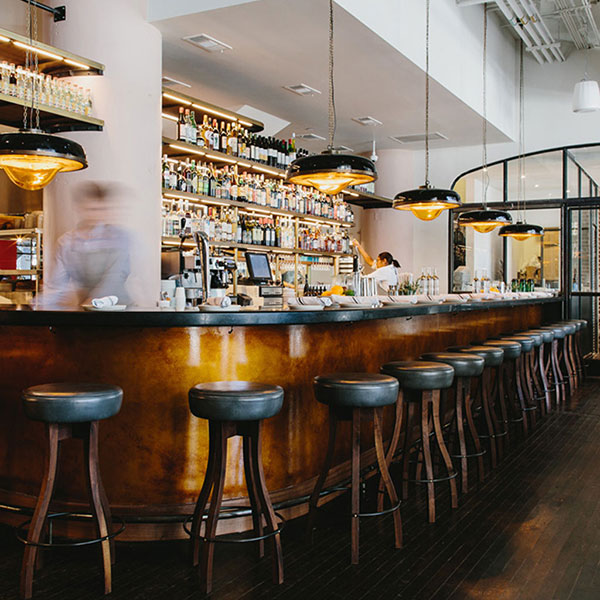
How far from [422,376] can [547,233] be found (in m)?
7.70

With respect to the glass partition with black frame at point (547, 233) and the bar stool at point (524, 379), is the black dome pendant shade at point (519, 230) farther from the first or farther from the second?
the bar stool at point (524, 379)

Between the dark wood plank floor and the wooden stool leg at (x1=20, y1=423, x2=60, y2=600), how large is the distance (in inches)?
3.4

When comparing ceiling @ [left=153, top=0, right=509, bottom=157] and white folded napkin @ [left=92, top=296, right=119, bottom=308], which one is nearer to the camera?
white folded napkin @ [left=92, top=296, right=119, bottom=308]

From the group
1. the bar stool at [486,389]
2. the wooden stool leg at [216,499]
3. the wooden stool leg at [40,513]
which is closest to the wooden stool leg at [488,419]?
the bar stool at [486,389]

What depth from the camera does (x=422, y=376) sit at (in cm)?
352

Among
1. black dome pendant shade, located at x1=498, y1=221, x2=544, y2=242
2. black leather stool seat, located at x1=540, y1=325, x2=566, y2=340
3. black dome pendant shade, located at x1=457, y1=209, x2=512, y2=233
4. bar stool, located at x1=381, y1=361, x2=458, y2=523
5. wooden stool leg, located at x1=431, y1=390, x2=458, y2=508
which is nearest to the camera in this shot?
bar stool, located at x1=381, y1=361, x2=458, y2=523

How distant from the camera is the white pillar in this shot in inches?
208

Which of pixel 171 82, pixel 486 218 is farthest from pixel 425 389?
pixel 171 82

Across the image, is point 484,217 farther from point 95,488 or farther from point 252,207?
point 95,488

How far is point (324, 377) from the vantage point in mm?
3109

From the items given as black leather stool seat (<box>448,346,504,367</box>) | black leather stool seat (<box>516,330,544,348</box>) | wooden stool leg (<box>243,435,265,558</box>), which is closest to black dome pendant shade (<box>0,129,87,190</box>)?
wooden stool leg (<box>243,435,265,558</box>)

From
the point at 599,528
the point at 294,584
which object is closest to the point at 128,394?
the point at 294,584

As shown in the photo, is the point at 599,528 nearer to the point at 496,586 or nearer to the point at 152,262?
the point at 496,586

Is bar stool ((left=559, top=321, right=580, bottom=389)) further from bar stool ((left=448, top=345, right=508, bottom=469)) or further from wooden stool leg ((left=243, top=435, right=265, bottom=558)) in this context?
wooden stool leg ((left=243, top=435, right=265, bottom=558))
